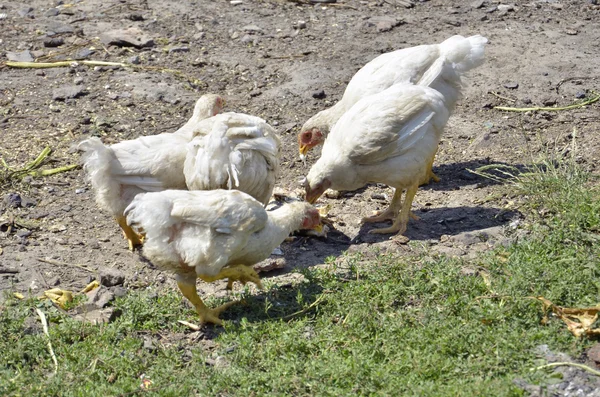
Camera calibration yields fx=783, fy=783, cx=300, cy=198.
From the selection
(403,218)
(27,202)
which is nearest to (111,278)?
(27,202)

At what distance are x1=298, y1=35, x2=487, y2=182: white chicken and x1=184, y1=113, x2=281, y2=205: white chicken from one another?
0.86 meters

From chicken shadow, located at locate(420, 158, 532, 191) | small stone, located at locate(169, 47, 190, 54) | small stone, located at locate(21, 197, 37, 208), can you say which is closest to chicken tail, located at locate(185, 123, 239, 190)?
small stone, located at locate(21, 197, 37, 208)

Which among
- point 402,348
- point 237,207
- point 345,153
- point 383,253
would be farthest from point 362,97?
point 402,348

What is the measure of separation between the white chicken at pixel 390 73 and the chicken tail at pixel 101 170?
1992 millimetres

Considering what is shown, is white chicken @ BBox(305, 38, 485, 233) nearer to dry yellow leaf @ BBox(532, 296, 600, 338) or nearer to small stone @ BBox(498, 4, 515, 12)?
dry yellow leaf @ BBox(532, 296, 600, 338)

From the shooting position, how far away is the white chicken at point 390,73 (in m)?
7.04

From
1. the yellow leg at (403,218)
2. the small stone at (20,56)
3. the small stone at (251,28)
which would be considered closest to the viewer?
the yellow leg at (403,218)

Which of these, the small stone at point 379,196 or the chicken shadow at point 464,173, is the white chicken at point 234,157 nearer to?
the small stone at point 379,196

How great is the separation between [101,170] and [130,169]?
0.22 meters

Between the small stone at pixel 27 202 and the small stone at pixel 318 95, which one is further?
the small stone at pixel 318 95

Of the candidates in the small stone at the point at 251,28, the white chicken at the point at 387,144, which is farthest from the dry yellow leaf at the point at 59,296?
the small stone at the point at 251,28

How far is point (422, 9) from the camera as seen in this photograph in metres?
10.2

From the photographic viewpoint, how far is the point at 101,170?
5.93 m

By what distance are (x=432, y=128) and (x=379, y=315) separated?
2047mm
